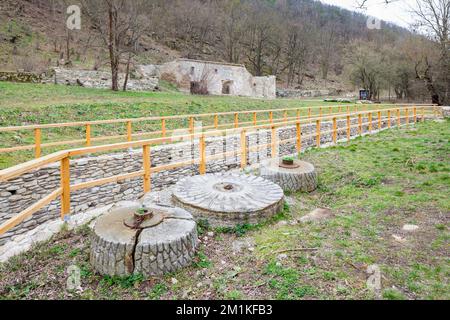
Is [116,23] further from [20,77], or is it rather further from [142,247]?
[142,247]

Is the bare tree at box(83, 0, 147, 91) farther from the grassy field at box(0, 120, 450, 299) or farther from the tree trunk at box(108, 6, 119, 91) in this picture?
the grassy field at box(0, 120, 450, 299)

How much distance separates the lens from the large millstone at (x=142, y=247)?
2857 millimetres

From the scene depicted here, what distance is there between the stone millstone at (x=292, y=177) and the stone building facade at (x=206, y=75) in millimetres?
23585

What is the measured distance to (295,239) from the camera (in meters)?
3.53

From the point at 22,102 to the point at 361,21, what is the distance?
82.1 m

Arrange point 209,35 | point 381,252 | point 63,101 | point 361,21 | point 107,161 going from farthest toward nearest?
point 361,21
point 209,35
point 63,101
point 107,161
point 381,252

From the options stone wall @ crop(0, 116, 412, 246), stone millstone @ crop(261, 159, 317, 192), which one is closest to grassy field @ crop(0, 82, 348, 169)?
stone wall @ crop(0, 116, 412, 246)

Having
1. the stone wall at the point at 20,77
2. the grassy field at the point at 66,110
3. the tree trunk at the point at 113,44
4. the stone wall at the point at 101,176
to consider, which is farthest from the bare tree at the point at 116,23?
the stone wall at the point at 101,176

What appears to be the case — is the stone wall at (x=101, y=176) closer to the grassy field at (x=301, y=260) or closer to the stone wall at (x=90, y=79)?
the grassy field at (x=301, y=260)

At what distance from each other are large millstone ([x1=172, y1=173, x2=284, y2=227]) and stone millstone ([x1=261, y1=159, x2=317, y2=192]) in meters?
0.53

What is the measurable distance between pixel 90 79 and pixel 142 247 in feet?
65.8

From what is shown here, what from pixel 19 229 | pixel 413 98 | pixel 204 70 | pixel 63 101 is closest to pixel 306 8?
pixel 413 98

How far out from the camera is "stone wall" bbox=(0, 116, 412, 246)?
6914 millimetres
